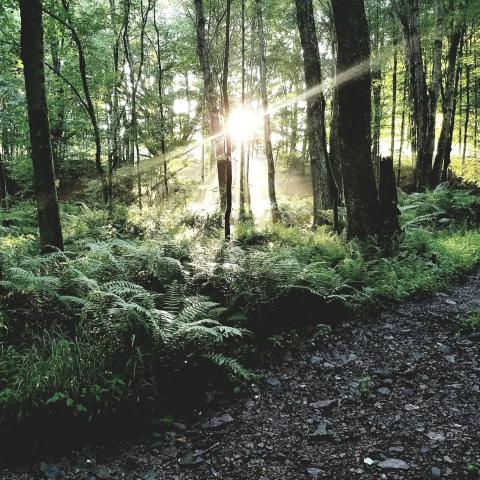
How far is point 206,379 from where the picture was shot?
425 centimetres

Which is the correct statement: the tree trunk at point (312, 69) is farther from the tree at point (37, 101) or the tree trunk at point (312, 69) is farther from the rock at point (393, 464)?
the rock at point (393, 464)

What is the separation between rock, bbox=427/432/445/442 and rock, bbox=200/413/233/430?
1678 millimetres

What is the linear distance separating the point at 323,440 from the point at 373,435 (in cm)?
42

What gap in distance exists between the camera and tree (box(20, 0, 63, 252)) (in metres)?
6.66

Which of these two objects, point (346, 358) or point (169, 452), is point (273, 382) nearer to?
point (346, 358)

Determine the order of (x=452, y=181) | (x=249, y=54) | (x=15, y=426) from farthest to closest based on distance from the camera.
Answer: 1. (x=249, y=54)
2. (x=452, y=181)
3. (x=15, y=426)

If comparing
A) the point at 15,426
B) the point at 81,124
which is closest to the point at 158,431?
the point at 15,426

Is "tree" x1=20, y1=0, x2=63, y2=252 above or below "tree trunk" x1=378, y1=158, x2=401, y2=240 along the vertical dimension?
above

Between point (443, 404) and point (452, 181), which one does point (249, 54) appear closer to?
point (452, 181)

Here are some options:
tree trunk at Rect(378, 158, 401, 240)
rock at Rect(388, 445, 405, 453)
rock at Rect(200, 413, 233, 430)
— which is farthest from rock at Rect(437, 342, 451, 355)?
tree trunk at Rect(378, 158, 401, 240)

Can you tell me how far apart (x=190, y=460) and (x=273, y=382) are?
1309 mm

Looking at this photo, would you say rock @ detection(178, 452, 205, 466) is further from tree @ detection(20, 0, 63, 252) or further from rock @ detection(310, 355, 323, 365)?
tree @ detection(20, 0, 63, 252)

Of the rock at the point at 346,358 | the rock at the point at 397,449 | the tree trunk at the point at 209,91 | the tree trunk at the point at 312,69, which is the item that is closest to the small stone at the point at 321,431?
the rock at the point at 397,449

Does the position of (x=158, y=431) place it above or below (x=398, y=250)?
below
